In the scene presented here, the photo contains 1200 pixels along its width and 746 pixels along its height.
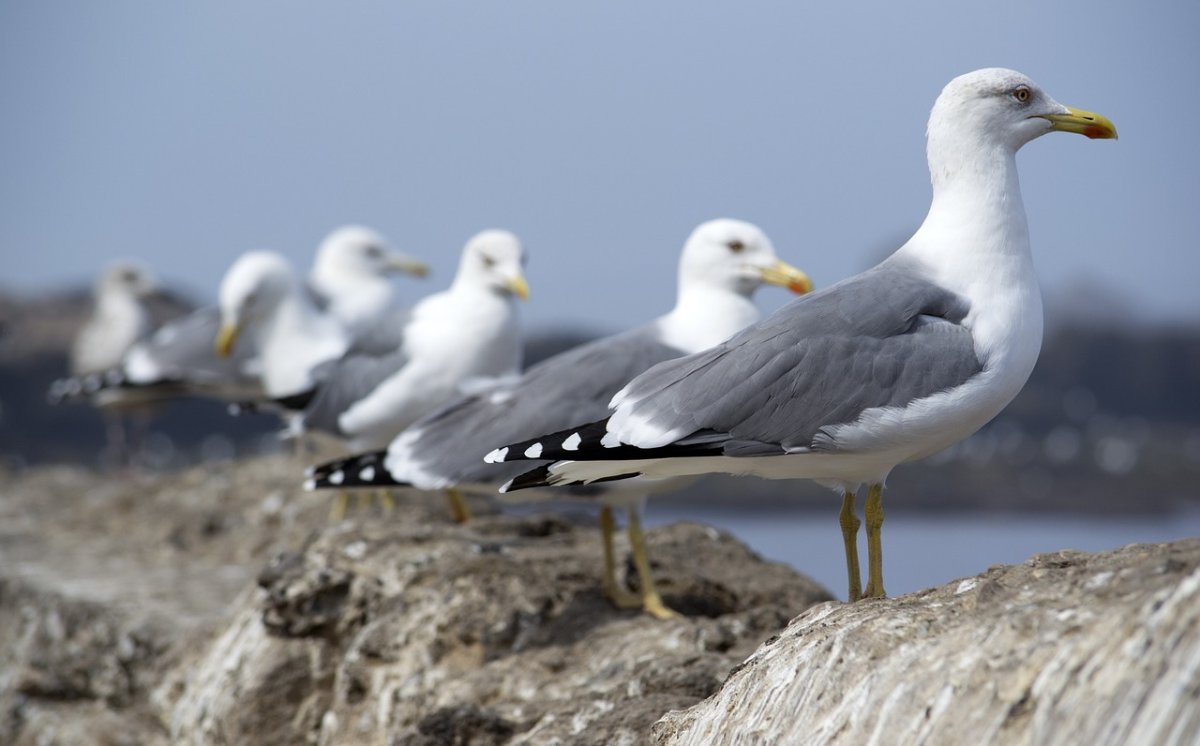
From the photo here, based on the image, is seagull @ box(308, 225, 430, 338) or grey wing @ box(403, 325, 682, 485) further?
seagull @ box(308, 225, 430, 338)

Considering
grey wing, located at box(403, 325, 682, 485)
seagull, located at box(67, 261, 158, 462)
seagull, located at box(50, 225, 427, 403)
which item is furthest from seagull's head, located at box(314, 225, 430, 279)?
grey wing, located at box(403, 325, 682, 485)

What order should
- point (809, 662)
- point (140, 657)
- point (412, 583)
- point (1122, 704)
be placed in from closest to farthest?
point (1122, 704) → point (809, 662) → point (412, 583) → point (140, 657)

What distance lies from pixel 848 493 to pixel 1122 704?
6.43 feet

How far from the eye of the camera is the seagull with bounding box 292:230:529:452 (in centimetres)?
752

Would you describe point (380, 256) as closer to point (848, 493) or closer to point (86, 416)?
point (848, 493)

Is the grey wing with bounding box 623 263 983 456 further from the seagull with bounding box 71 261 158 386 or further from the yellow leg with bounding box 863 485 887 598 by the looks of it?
the seagull with bounding box 71 261 158 386

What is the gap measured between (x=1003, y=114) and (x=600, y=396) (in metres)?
1.93

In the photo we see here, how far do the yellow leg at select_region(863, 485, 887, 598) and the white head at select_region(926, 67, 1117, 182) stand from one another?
101 cm

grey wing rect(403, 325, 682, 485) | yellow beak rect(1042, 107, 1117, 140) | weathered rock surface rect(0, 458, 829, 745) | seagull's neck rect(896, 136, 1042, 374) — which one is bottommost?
weathered rock surface rect(0, 458, 829, 745)

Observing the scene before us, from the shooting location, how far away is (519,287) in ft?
24.4

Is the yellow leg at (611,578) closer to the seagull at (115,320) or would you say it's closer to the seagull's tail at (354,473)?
the seagull's tail at (354,473)

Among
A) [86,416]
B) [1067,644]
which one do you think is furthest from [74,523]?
[86,416]

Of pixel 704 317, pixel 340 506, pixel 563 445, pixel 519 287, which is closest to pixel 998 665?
pixel 563 445

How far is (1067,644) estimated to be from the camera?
98.7 inches
